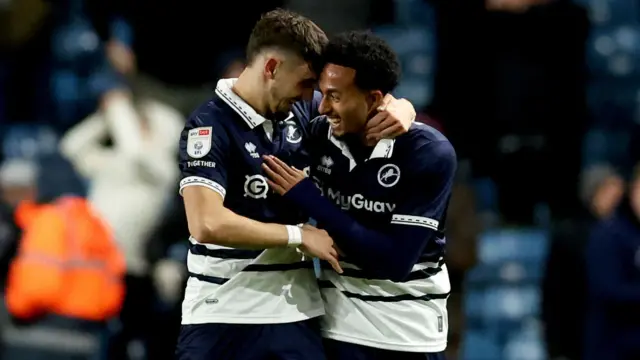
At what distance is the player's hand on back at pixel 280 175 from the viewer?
152 inches

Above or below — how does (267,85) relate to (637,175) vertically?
above

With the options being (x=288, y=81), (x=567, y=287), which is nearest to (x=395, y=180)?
(x=288, y=81)

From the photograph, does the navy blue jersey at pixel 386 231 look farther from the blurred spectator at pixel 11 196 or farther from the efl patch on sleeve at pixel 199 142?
the blurred spectator at pixel 11 196

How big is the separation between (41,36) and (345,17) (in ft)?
10.3

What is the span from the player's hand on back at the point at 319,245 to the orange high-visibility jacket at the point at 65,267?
10.8 feet

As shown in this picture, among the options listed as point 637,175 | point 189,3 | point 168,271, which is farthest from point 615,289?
point 189,3

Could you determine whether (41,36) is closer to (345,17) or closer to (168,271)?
(345,17)

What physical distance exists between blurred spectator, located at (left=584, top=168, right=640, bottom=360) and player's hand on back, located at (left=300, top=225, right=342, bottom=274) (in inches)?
136

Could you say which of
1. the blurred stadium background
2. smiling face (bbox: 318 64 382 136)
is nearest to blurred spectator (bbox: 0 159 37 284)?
the blurred stadium background

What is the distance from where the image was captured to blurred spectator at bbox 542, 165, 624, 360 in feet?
25.8

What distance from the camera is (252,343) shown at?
12.8ft

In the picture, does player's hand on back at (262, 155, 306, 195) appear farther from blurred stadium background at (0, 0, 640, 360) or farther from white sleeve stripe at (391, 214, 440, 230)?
blurred stadium background at (0, 0, 640, 360)

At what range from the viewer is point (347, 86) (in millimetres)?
3889

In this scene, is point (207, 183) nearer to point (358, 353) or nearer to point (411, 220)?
point (411, 220)
